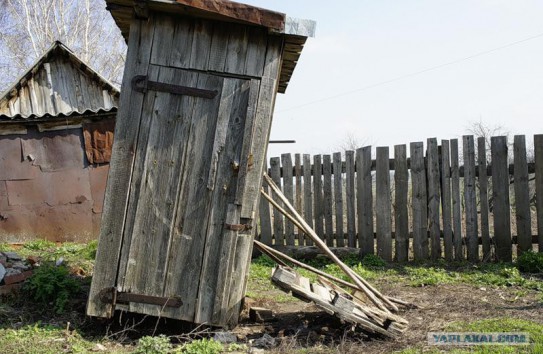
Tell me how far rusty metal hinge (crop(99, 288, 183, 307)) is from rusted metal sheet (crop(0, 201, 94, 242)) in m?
6.35

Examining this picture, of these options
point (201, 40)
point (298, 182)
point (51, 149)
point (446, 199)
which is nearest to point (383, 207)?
point (446, 199)

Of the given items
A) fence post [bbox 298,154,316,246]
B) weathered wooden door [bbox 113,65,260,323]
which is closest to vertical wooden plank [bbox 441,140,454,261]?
fence post [bbox 298,154,316,246]

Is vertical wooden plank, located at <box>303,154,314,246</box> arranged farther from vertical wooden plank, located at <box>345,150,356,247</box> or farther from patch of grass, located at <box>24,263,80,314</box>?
patch of grass, located at <box>24,263,80,314</box>

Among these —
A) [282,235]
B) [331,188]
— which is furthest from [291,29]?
[282,235]

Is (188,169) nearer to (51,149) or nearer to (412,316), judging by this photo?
(412,316)

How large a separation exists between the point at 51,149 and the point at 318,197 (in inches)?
226

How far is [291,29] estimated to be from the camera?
15.8 ft

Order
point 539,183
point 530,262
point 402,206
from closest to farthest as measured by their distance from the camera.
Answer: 1. point 530,262
2. point 539,183
3. point 402,206

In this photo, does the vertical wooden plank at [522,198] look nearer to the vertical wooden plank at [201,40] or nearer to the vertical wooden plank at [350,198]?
the vertical wooden plank at [350,198]

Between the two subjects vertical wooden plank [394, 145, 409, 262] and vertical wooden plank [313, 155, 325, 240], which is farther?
vertical wooden plank [313, 155, 325, 240]

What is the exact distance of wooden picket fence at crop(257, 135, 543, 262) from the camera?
7879 millimetres

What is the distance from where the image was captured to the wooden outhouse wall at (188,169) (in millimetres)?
4844

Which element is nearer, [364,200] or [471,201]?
[471,201]

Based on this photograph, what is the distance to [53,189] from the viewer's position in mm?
10539
